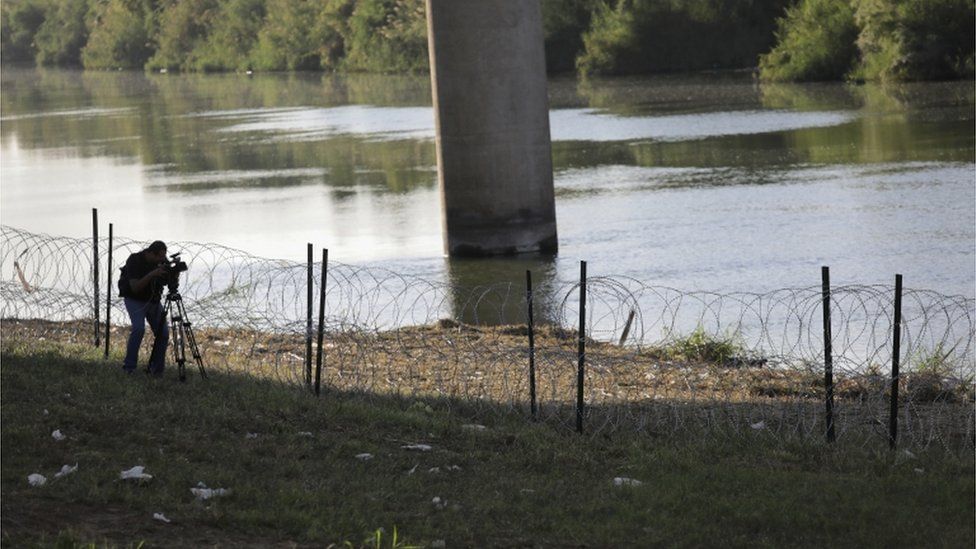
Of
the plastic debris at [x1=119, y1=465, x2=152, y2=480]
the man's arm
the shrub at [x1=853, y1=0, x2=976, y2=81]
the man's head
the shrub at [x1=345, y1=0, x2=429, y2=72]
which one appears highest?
the shrub at [x1=345, y1=0, x2=429, y2=72]

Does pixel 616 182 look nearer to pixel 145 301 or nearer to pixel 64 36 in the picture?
pixel 145 301

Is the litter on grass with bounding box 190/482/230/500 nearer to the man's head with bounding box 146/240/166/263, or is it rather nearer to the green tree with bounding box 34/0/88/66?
the man's head with bounding box 146/240/166/263

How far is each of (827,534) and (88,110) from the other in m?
71.9

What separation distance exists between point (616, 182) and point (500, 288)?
39.0 ft

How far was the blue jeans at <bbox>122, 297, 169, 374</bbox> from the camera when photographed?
1484 centimetres

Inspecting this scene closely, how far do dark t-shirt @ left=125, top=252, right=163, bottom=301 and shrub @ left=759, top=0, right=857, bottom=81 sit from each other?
5197cm

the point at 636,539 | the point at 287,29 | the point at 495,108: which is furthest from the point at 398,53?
the point at 636,539

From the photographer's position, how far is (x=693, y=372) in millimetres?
16609

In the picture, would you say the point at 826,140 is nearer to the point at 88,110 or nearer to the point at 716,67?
the point at 716,67

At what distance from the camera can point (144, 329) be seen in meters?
14.9

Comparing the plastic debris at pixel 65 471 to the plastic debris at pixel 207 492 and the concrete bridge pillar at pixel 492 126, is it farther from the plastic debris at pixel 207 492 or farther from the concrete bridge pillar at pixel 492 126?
the concrete bridge pillar at pixel 492 126

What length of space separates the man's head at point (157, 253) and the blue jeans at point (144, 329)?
401 millimetres

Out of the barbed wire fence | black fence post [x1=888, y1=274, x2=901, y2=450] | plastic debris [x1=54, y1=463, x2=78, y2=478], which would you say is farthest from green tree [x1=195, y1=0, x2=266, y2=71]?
plastic debris [x1=54, y1=463, x2=78, y2=478]

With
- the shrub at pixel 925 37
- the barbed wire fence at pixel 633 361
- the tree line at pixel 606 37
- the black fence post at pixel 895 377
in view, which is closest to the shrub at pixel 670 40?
the tree line at pixel 606 37
